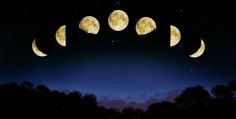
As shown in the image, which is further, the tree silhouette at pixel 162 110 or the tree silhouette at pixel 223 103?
the tree silhouette at pixel 162 110

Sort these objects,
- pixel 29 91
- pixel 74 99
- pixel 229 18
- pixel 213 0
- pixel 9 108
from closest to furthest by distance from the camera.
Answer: pixel 213 0, pixel 229 18, pixel 9 108, pixel 29 91, pixel 74 99

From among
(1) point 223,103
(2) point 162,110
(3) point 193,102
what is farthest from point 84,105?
(1) point 223,103

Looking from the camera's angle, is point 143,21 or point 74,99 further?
point 74,99

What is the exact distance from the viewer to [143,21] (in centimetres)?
484

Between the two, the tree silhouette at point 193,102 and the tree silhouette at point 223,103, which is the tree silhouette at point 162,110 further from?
the tree silhouette at point 223,103

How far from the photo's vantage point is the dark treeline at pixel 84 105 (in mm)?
10000

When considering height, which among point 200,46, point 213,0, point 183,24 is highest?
point 213,0

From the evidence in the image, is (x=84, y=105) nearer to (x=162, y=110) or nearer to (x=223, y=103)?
(x=162, y=110)

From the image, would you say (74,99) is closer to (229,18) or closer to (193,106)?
(193,106)

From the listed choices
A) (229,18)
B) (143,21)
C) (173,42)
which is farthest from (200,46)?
(229,18)

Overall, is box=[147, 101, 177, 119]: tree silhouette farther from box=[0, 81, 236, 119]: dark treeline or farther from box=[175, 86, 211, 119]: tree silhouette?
box=[175, 86, 211, 119]: tree silhouette

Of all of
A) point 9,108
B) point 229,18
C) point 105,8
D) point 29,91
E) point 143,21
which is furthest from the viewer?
point 29,91

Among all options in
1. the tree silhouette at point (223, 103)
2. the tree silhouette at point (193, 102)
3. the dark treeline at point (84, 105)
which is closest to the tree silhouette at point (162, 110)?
the dark treeline at point (84, 105)

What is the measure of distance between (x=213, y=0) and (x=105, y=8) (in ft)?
5.84
